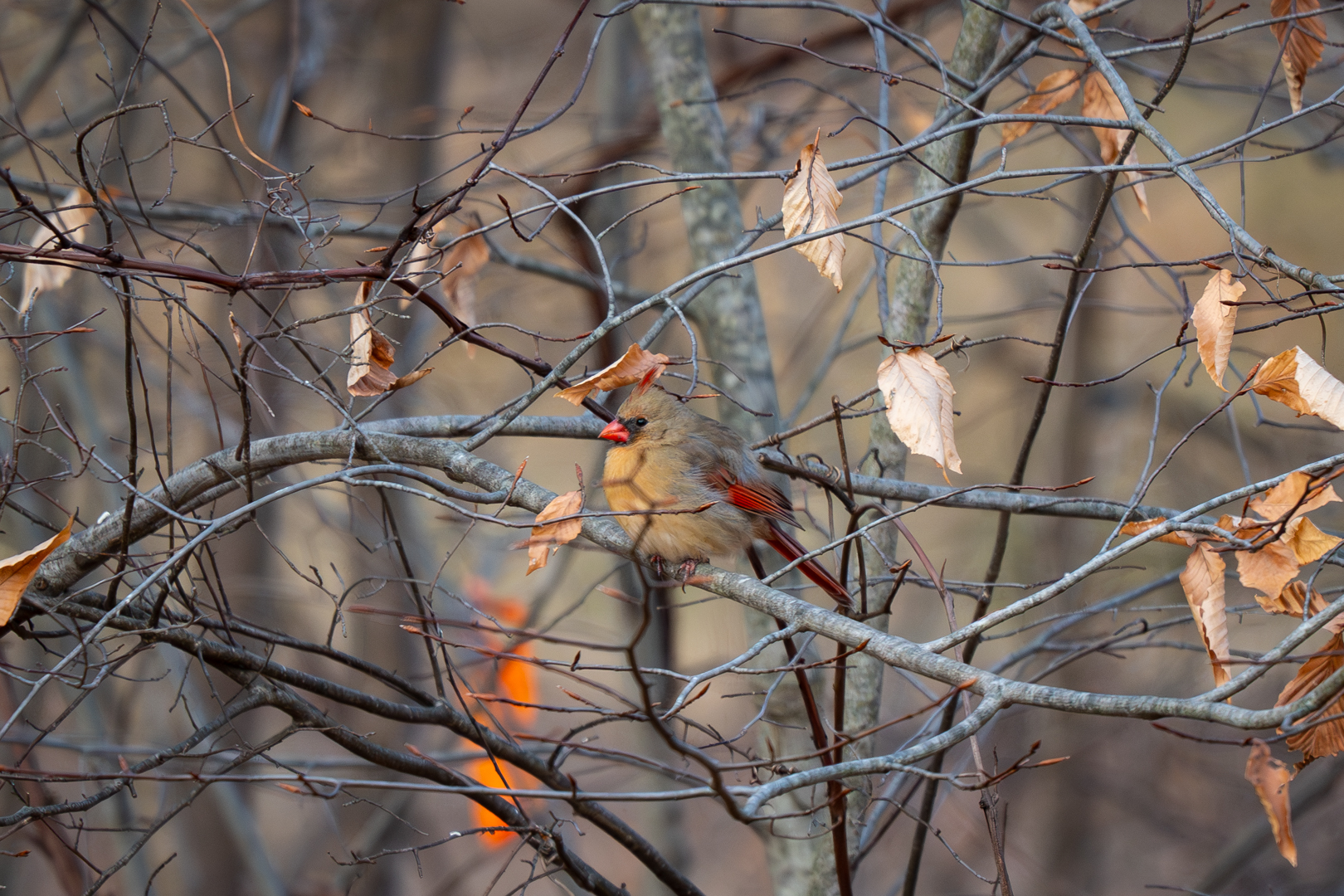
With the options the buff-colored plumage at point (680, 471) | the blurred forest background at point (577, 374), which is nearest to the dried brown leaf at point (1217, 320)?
the buff-colored plumage at point (680, 471)

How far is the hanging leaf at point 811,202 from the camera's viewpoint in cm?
220

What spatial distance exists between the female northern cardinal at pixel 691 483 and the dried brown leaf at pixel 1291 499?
5.32 ft

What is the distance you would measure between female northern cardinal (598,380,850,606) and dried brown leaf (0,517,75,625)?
171 cm

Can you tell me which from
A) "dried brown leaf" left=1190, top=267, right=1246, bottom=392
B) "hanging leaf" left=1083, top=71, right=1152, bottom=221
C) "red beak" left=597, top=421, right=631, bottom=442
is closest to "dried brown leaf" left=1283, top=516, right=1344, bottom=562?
"dried brown leaf" left=1190, top=267, right=1246, bottom=392

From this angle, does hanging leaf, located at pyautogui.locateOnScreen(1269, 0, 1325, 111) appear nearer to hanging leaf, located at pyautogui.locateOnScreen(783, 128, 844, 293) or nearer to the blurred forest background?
the blurred forest background

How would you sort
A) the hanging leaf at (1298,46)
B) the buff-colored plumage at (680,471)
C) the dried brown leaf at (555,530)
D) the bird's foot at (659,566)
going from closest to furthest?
the dried brown leaf at (555,530)
the hanging leaf at (1298,46)
the buff-colored plumage at (680,471)
the bird's foot at (659,566)

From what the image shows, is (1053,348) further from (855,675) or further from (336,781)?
(336,781)

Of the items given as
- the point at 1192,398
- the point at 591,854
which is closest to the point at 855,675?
the point at 1192,398

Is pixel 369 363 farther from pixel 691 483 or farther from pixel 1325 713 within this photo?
pixel 1325 713

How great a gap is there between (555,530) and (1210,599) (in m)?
1.36

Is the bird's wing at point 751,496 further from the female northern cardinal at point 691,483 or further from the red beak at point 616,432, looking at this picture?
the red beak at point 616,432

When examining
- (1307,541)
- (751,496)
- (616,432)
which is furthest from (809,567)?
(1307,541)

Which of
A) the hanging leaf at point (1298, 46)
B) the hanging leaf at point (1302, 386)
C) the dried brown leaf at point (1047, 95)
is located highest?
the dried brown leaf at point (1047, 95)

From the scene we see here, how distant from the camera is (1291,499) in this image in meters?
1.92
